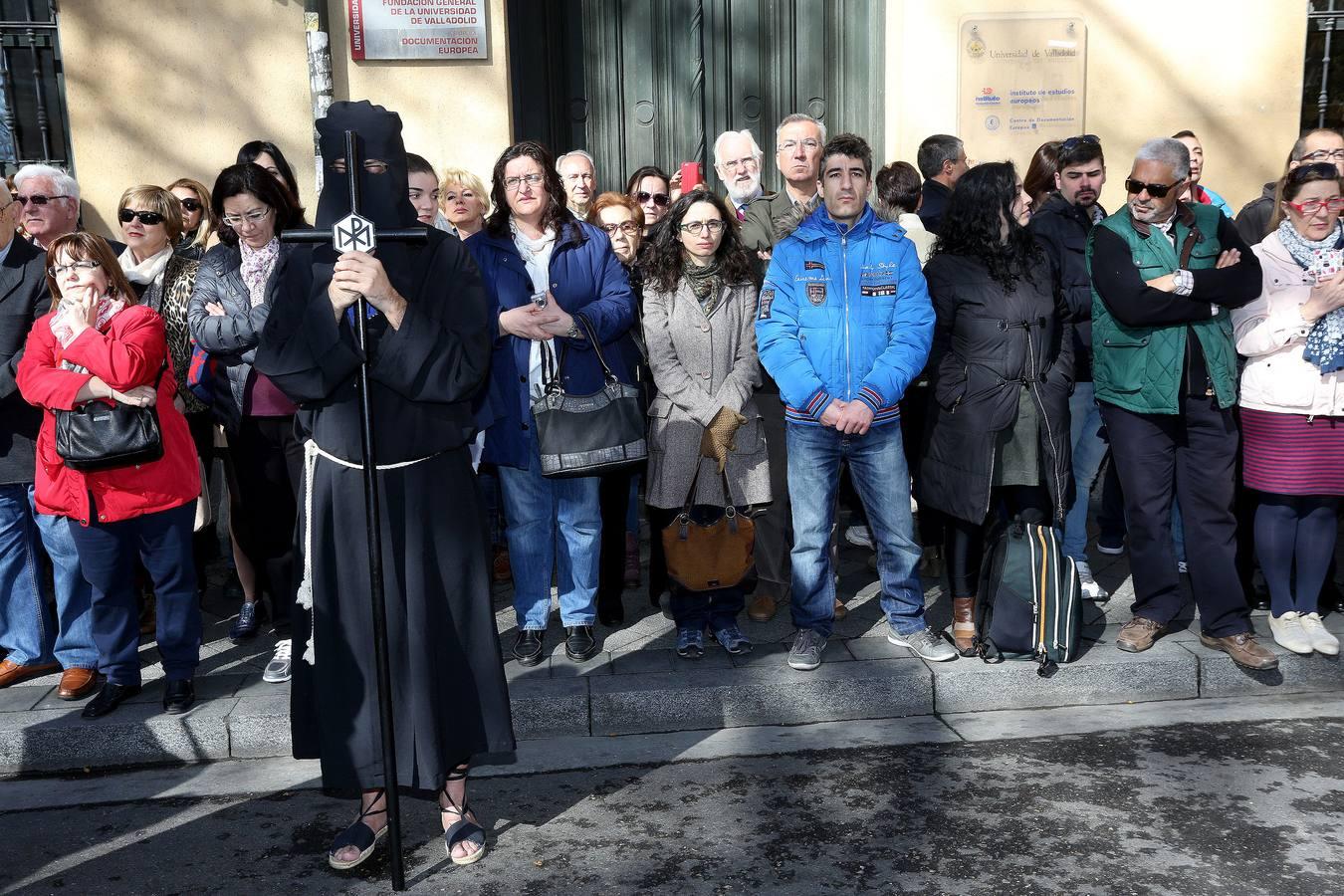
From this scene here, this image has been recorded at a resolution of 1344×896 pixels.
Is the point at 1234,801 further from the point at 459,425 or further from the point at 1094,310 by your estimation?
the point at 459,425

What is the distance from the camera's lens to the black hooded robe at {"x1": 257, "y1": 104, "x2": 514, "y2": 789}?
386 centimetres

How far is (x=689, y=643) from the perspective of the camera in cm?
556

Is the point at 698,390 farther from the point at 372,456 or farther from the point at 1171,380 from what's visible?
the point at 372,456

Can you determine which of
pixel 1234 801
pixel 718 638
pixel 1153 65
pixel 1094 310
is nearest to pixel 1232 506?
pixel 1094 310

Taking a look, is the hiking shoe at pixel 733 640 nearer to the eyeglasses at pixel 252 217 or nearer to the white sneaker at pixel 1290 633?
the white sneaker at pixel 1290 633

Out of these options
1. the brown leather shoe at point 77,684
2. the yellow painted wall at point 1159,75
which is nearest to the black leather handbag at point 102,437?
the brown leather shoe at point 77,684

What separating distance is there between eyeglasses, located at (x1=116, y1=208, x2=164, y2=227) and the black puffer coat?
11.5 ft

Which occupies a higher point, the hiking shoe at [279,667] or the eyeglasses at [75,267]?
the eyeglasses at [75,267]

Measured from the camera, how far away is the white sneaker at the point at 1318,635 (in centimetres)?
545

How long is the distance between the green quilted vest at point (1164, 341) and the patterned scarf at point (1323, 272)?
30cm

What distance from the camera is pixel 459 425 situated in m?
4.00

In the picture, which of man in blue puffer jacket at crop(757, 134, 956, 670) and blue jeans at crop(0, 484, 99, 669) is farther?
blue jeans at crop(0, 484, 99, 669)

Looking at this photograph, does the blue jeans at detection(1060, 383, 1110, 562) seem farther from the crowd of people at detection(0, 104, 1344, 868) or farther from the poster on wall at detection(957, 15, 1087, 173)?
the poster on wall at detection(957, 15, 1087, 173)

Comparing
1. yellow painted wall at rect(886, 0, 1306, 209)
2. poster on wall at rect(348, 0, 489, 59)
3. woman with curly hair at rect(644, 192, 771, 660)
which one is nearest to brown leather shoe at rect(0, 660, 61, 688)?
woman with curly hair at rect(644, 192, 771, 660)
